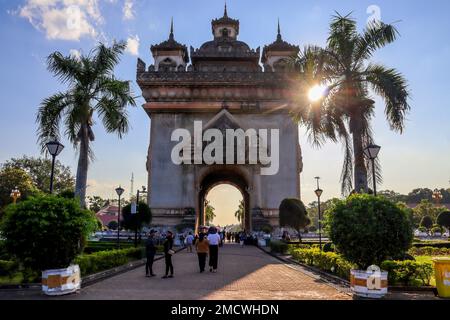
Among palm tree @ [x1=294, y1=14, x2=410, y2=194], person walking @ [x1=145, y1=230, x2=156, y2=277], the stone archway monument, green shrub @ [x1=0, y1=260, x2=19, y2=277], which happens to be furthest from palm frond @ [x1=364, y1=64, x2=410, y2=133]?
the stone archway monument

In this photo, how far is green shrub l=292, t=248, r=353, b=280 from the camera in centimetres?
1326

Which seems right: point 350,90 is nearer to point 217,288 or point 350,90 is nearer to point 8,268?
point 217,288

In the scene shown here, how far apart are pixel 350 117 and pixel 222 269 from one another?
8684mm

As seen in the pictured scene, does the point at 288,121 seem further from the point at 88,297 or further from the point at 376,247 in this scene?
the point at 88,297

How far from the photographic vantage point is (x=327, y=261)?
15.3m

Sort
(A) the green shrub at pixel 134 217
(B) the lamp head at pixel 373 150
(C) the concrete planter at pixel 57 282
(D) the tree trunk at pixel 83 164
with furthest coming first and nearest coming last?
(A) the green shrub at pixel 134 217, (D) the tree trunk at pixel 83 164, (B) the lamp head at pixel 373 150, (C) the concrete planter at pixel 57 282

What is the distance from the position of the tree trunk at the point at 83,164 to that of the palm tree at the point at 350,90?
1054cm

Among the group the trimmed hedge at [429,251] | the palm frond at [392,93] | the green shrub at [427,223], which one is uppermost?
the palm frond at [392,93]

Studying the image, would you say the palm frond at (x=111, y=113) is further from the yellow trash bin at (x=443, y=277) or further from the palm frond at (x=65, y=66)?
the yellow trash bin at (x=443, y=277)

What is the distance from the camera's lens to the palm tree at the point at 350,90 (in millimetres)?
16375

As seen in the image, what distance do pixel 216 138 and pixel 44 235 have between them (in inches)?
1141

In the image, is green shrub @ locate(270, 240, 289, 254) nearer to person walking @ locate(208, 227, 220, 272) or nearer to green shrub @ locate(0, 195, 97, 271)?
person walking @ locate(208, 227, 220, 272)

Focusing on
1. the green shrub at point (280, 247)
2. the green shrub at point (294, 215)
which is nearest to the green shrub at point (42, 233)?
the green shrub at point (280, 247)
